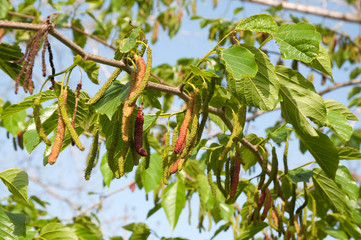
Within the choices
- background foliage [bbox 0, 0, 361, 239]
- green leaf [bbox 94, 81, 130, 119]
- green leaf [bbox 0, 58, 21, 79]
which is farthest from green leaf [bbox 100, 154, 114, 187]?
green leaf [bbox 94, 81, 130, 119]

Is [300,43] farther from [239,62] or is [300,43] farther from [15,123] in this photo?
[15,123]

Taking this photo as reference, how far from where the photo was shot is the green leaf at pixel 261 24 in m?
1.12

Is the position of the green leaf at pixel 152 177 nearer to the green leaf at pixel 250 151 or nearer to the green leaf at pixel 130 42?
the green leaf at pixel 250 151

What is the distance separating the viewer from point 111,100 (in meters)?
1.11

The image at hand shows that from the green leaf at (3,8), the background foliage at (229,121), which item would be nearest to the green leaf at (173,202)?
the background foliage at (229,121)

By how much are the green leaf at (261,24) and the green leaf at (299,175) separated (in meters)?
0.61

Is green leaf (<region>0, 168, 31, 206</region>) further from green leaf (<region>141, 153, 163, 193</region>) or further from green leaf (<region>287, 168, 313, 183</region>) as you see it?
green leaf (<region>287, 168, 313, 183</region>)

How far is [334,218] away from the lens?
2.27m

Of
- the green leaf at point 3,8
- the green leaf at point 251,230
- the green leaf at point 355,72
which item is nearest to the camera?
the green leaf at point 251,230

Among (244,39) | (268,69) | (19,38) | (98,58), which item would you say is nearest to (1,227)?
(98,58)

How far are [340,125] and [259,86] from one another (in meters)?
0.49

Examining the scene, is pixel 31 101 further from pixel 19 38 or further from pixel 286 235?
pixel 19 38

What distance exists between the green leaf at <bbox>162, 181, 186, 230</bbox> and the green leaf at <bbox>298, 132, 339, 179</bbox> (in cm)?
74

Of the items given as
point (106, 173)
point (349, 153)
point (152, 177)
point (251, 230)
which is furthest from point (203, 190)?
point (349, 153)
